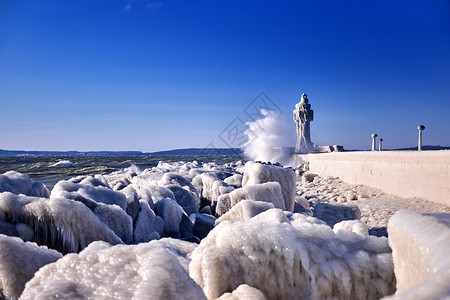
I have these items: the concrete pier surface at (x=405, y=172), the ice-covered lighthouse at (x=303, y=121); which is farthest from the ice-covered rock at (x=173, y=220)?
the ice-covered lighthouse at (x=303, y=121)

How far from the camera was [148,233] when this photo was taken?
299 centimetres

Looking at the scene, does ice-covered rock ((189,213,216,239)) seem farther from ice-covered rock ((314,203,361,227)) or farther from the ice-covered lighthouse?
the ice-covered lighthouse

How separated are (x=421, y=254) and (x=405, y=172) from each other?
5211 mm

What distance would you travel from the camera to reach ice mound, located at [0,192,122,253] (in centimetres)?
205

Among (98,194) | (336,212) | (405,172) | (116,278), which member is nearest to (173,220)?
(98,194)

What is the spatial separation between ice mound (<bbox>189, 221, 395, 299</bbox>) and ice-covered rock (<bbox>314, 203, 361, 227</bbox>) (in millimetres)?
2256

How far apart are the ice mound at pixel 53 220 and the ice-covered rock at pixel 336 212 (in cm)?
255

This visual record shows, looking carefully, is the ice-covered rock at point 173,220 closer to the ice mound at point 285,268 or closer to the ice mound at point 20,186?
the ice mound at point 20,186

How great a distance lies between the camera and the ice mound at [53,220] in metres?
2.05

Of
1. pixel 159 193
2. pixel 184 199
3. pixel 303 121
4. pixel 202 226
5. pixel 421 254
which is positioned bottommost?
pixel 202 226

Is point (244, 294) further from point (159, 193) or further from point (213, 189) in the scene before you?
point (213, 189)

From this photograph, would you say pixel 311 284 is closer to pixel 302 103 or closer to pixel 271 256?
pixel 271 256

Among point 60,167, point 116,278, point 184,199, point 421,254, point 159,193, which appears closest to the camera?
point 421,254

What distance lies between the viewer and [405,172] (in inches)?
216
